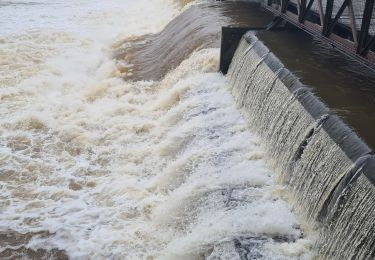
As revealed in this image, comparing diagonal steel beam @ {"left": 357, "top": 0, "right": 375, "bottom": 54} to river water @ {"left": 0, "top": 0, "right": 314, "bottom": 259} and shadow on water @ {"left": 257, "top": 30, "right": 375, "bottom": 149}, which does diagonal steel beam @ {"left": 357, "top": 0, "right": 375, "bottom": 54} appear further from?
river water @ {"left": 0, "top": 0, "right": 314, "bottom": 259}

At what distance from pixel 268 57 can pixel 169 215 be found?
385cm

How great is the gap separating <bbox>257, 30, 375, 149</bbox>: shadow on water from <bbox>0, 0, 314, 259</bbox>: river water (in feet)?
4.44

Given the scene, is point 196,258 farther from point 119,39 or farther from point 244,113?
point 119,39

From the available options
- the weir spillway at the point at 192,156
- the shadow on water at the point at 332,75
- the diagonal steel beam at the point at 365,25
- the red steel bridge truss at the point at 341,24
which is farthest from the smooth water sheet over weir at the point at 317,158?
the diagonal steel beam at the point at 365,25

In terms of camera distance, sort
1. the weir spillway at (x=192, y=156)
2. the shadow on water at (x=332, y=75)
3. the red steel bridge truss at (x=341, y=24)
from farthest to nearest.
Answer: the red steel bridge truss at (x=341, y=24) → the shadow on water at (x=332, y=75) → the weir spillway at (x=192, y=156)

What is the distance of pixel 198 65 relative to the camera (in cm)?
1103

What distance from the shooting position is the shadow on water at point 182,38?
1220cm

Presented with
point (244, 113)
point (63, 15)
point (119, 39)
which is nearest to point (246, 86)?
point (244, 113)

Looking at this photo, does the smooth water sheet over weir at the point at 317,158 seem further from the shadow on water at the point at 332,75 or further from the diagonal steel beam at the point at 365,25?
the diagonal steel beam at the point at 365,25

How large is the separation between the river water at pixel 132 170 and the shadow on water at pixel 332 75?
53.3 inches

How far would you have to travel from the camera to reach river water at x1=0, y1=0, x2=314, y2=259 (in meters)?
6.03

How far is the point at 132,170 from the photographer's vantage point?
806cm

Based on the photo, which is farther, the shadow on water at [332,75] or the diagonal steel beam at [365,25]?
the diagonal steel beam at [365,25]

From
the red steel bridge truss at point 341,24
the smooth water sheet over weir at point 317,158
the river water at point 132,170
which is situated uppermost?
the red steel bridge truss at point 341,24
